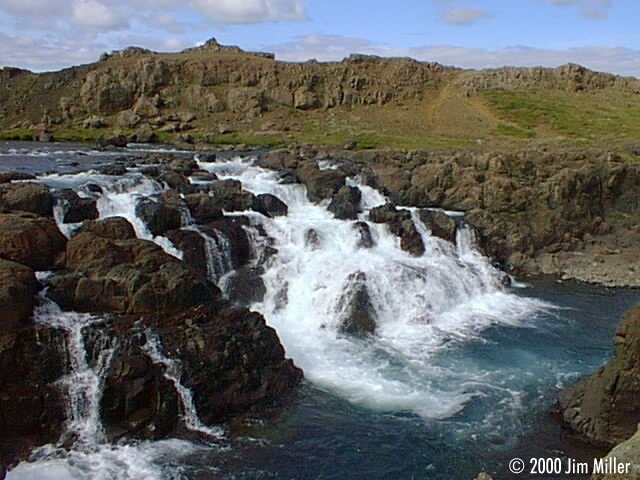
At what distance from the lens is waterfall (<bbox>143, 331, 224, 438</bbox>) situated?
75.0 ft

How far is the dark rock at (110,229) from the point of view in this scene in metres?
31.3

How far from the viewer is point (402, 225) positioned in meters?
43.6

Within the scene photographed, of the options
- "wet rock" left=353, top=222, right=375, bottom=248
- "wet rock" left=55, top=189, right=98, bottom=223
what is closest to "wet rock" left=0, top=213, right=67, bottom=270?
"wet rock" left=55, top=189, right=98, bottom=223

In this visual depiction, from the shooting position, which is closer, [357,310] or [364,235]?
[357,310]

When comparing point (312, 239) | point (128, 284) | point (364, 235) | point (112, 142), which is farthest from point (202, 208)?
point (112, 142)

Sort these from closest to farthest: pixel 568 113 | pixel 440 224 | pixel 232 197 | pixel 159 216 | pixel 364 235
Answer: pixel 159 216
pixel 364 235
pixel 232 197
pixel 440 224
pixel 568 113

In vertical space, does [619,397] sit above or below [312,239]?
below

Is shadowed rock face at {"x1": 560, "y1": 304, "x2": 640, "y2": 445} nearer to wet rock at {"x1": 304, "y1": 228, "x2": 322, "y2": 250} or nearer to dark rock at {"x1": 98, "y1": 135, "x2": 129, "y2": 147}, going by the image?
wet rock at {"x1": 304, "y1": 228, "x2": 322, "y2": 250}

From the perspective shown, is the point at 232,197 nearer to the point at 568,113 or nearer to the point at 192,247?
the point at 192,247

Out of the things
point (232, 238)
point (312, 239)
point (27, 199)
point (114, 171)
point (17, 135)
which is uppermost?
point (17, 135)

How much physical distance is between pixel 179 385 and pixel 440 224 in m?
26.2

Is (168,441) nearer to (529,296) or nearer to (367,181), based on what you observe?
(529,296)

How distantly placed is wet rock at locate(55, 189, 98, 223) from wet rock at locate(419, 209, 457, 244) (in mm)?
21574

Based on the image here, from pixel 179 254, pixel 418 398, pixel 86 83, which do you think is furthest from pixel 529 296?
pixel 86 83
